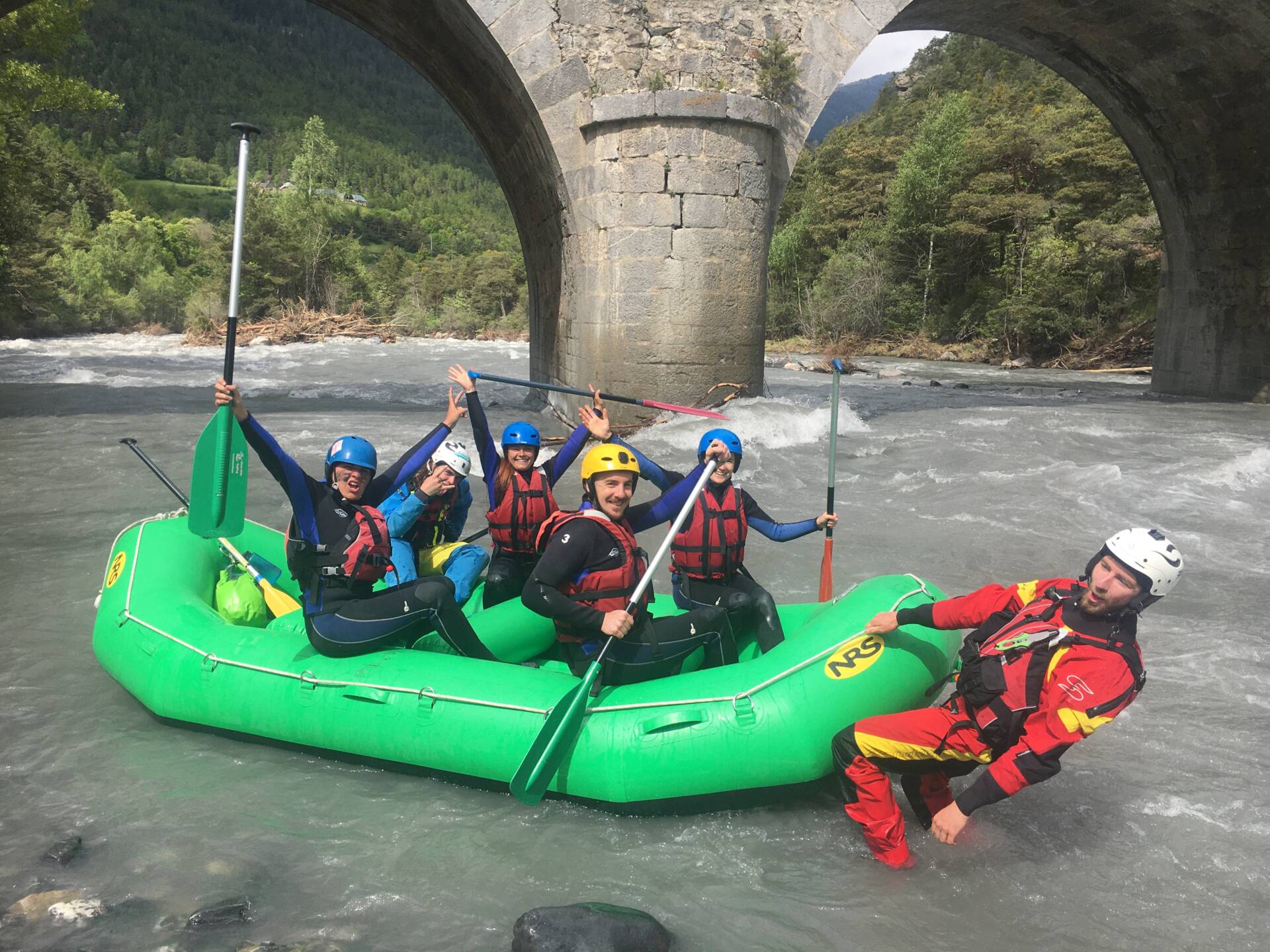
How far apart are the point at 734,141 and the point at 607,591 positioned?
5.35 metres

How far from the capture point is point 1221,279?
11.7 meters

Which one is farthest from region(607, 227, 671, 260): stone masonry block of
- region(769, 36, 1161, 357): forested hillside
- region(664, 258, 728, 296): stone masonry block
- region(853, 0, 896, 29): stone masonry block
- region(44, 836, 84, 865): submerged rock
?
region(769, 36, 1161, 357): forested hillside

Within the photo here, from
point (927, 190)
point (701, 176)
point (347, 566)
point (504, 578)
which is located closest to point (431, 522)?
point (504, 578)

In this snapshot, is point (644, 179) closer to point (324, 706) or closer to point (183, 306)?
point (324, 706)

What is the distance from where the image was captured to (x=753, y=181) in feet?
24.8

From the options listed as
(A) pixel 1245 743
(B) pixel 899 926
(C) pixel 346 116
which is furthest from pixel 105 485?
(C) pixel 346 116

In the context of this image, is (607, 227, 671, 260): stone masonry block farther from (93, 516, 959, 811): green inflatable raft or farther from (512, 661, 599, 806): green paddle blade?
(512, 661, 599, 806): green paddle blade

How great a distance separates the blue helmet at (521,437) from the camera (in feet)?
13.0

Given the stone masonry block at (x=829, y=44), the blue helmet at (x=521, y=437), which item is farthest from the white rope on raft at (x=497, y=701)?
the stone masonry block at (x=829, y=44)

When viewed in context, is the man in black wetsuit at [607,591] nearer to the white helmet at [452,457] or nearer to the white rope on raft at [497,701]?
the white rope on raft at [497,701]

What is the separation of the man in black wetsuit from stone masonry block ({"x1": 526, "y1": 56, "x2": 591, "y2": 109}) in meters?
5.10

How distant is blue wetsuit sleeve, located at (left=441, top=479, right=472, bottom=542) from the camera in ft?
14.0

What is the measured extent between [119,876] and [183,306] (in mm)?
40399

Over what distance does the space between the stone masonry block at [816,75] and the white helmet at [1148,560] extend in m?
6.31
